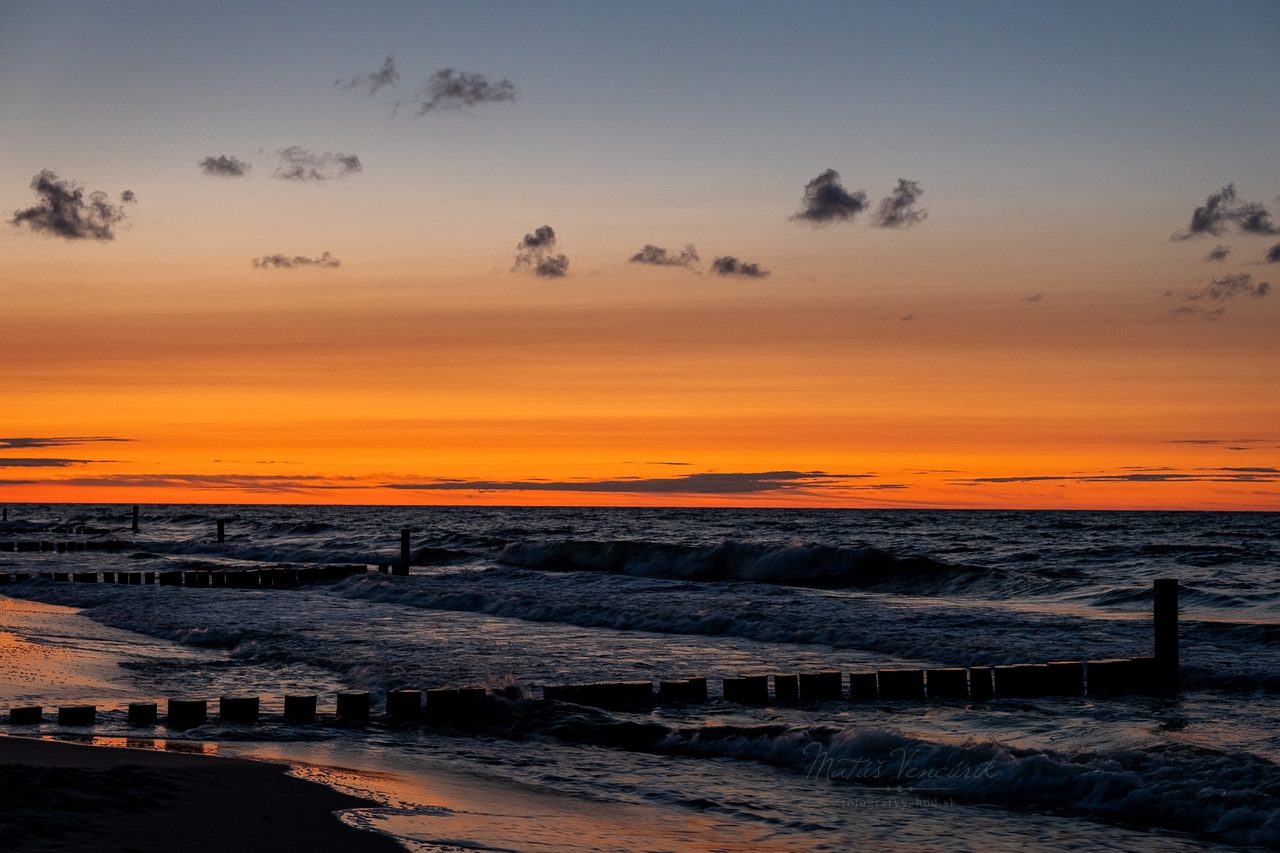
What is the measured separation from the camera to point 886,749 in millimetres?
10516

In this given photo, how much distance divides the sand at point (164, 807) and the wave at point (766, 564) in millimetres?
30770

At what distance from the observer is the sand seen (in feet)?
22.9

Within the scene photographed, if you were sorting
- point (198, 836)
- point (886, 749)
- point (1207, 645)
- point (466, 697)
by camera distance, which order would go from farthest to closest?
point (1207, 645), point (466, 697), point (886, 749), point (198, 836)

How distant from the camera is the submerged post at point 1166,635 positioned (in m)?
15.2

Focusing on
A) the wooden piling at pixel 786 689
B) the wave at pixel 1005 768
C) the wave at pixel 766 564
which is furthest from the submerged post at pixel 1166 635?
the wave at pixel 766 564

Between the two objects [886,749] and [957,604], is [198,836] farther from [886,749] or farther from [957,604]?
[957,604]

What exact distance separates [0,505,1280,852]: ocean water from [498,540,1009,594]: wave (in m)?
3.19

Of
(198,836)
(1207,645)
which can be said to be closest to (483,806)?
(198,836)

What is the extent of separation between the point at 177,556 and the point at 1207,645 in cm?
5041

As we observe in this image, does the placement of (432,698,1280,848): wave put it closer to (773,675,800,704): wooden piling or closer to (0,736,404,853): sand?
(773,675,800,704): wooden piling

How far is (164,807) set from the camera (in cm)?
787

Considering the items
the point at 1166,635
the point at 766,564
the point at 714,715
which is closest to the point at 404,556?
the point at 766,564

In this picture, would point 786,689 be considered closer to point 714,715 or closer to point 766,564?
point 714,715

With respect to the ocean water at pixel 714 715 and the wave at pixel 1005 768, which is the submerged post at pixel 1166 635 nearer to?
the ocean water at pixel 714 715
